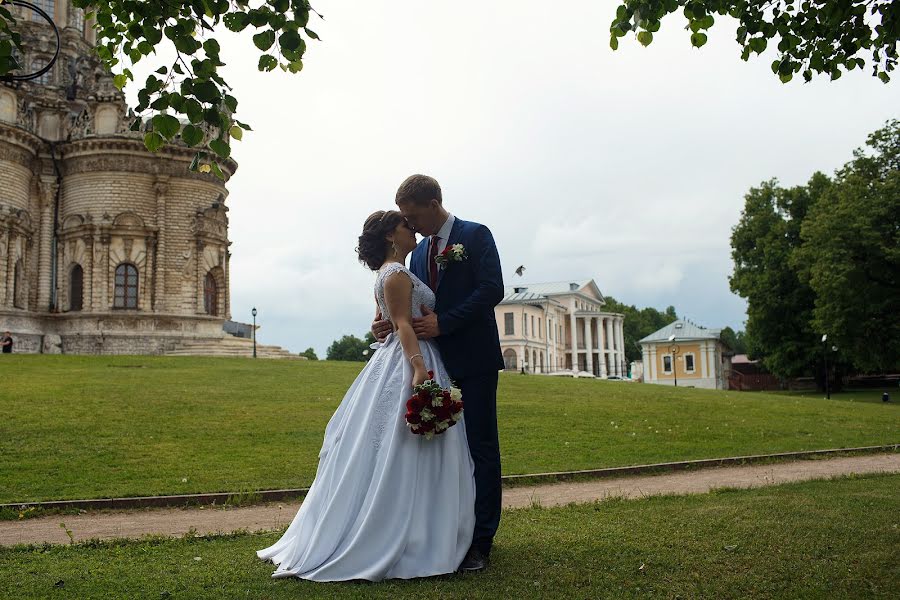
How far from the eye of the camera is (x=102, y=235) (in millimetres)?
38312

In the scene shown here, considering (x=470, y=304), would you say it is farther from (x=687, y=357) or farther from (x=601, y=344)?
(x=601, y=344)

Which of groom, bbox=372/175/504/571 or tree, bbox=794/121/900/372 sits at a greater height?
tree, bbox=794/121/900/372

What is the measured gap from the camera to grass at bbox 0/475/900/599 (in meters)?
4.51

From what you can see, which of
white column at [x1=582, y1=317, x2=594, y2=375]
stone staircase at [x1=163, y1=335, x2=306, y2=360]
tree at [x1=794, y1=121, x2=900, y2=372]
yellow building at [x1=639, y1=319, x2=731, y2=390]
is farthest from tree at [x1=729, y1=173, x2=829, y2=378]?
white column at [x1=582, y1=317, x2=594, y2=375]

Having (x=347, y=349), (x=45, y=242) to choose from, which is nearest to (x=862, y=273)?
(x=45, y=242)

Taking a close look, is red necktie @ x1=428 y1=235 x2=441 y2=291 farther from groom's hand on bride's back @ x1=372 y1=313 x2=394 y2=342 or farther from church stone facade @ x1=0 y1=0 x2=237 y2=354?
church stone facade @ x1=0 y1=0 x2=237 y2=354

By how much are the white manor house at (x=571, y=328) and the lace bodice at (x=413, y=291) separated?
72228mm

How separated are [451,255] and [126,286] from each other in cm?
3706

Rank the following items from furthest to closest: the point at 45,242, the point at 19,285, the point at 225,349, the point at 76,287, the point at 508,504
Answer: the point at 45,242 < the point at 76,287 < the point at 19,285 < the point at 225,349 < the point at 508,504

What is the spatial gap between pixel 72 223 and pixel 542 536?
3871cm

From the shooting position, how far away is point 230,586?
464 cm

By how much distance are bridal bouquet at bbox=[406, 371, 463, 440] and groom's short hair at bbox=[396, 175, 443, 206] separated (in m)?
1.33

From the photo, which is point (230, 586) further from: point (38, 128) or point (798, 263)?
point (38, 128)

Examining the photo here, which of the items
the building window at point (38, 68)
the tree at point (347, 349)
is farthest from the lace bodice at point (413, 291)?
the tree at point (347, 349)
